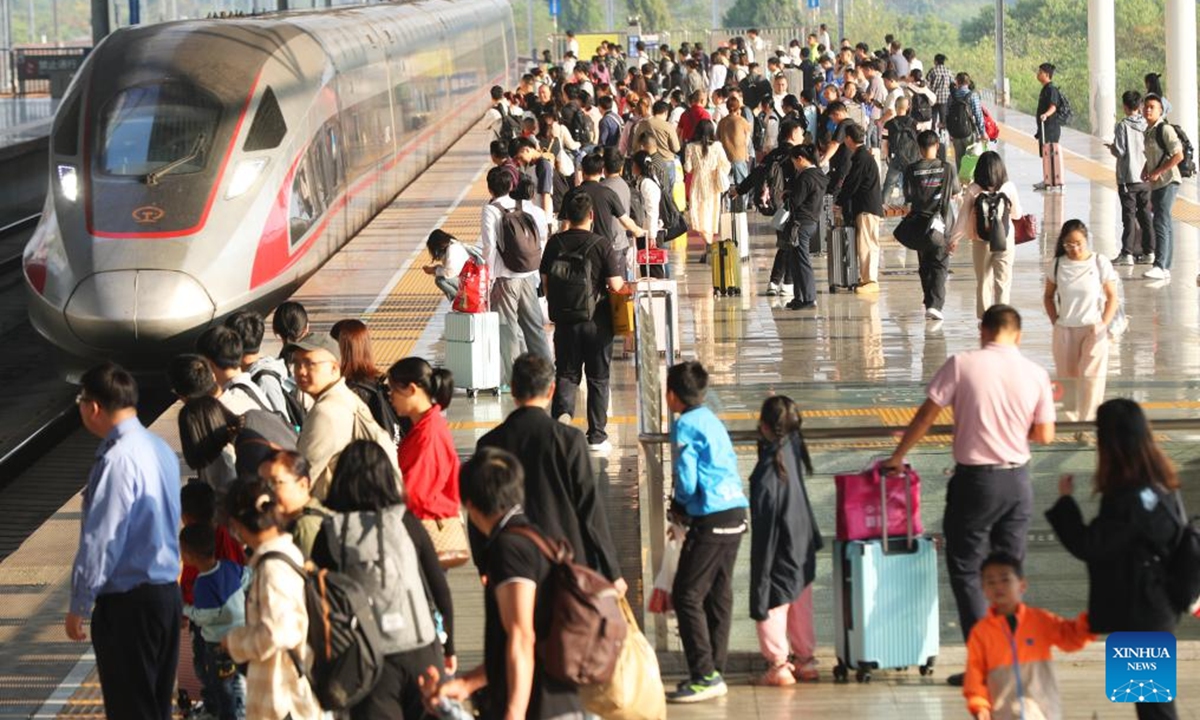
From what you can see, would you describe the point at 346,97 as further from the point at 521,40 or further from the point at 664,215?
the point at 521,40

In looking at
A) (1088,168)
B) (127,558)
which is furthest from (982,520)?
(1088,168)

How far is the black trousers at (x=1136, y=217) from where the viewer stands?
17469mm

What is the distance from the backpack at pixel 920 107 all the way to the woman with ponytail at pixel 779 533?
1668cm

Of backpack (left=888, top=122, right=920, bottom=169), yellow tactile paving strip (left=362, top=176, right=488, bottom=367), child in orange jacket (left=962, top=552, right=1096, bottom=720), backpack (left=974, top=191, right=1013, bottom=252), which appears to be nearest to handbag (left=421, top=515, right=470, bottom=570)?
child in orange jacket (left=962, top=552, right=1096, bottom=720)

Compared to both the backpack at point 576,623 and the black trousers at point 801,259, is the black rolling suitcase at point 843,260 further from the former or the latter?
the backpack at point 576,623

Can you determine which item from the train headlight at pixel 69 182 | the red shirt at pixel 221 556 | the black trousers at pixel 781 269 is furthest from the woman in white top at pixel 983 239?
the red shirt at pixel 221 556

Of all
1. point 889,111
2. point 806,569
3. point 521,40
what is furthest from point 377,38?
point 521,40

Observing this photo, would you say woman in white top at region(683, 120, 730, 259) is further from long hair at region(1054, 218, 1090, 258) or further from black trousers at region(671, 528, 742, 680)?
black trousers at region(671, 528, 742, 680)

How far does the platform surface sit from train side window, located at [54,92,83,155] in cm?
248

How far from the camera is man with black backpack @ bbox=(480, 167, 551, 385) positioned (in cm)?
1265

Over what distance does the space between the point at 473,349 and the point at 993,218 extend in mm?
3974

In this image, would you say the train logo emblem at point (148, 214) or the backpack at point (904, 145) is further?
the backpack at point (904, 145)

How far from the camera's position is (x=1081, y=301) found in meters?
11.3

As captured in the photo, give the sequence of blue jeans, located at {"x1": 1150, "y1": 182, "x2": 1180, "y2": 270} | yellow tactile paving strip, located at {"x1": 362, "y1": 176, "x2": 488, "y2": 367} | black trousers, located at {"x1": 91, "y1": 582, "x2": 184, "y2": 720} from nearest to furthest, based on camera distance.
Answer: black trousers, located at {"x1": 91, "y1": 582, "x2": 184, "y2": 720}
yellow tactile paving strip, located at {"x1": 362, "y1": 176, "x2": 488, "y2": 367}
blue jeans, located at {"x1": 1150, "y1": 182, "x2": 1180, "y2": 270}
